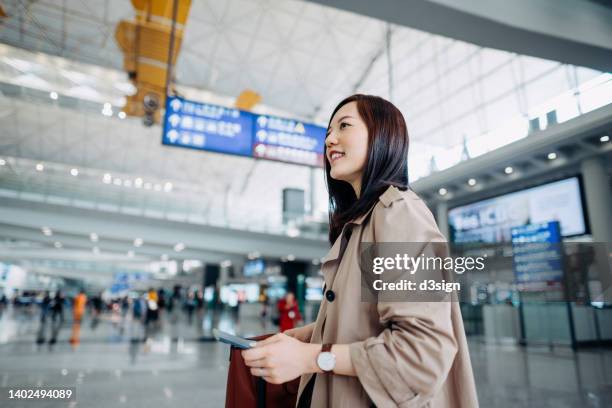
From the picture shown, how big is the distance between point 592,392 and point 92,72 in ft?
81.7

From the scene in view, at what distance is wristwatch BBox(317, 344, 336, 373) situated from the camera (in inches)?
37.2

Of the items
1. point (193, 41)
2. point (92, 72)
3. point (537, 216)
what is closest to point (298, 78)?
point (193, 41)

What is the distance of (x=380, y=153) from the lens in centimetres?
122

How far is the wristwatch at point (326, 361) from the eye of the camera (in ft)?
3.10

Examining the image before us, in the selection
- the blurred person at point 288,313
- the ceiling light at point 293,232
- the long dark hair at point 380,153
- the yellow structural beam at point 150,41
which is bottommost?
the blurred person at point 288,313

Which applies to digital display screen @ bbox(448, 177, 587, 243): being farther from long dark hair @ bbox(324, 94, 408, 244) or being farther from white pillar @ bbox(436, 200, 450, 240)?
long dark hair @ bbox(324, 94, 408, 244)

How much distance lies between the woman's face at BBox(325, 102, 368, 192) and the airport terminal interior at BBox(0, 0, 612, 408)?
1.84 ft

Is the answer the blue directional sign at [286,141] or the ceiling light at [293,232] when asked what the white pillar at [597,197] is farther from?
the ceiling light at [293,232]

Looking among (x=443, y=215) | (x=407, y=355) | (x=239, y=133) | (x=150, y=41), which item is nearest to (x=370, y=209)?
(x=407, y=355)

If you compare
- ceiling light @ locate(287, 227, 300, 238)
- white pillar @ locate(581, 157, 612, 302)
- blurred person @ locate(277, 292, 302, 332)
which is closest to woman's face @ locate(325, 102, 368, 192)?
blurred person @ locate(277, 292, 302, 332)

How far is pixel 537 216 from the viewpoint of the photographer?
11.8 meters

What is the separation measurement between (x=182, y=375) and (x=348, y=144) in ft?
19.5

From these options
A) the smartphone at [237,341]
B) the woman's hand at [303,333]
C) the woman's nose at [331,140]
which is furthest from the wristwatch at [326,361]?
the woman's nose at [331,140]

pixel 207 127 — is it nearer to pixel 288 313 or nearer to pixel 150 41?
pixel 288 313
